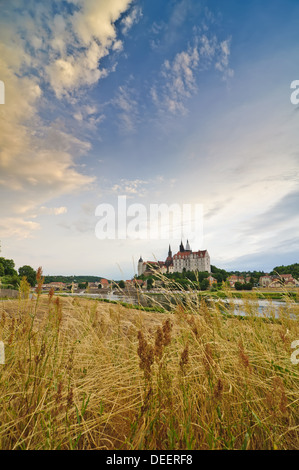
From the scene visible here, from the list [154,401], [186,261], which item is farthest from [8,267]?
[186,261]

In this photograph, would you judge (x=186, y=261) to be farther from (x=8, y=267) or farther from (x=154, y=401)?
(x=154, y=401)

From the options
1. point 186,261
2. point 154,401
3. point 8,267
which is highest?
point 186,261

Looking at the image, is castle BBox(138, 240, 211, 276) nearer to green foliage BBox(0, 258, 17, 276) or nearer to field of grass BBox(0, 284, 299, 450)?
green foliage BBox(0, 258, 17, 276)

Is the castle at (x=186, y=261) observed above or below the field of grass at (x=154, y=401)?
above

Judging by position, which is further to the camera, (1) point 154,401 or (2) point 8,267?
(2) point 8,267

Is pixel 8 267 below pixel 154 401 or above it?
above

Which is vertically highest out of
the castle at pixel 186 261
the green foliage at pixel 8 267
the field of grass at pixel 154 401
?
the castle at pixel 186 261

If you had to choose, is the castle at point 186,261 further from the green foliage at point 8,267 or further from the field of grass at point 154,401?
the field of grass at point 154,401

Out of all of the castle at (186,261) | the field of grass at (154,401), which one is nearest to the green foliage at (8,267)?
the field of grass at (154,401)

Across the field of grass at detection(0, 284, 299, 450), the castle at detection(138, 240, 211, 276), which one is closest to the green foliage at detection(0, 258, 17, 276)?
the field of grass at detection(0, 284, 299, 450)

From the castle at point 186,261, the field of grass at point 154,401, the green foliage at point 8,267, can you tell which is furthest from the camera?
the castle at point 186,261
